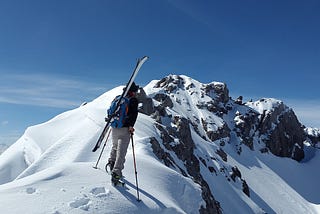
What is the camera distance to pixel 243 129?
504 feet

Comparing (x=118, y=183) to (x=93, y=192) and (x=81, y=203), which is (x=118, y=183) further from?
(x=81, y=203)

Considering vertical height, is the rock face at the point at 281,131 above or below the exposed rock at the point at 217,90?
below

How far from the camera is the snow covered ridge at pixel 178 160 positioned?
11.3m

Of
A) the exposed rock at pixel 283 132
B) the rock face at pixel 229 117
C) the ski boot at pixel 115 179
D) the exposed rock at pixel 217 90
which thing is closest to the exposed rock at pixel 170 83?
the rock face at pixel 229 117

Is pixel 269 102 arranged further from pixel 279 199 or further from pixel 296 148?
pixel 279 199

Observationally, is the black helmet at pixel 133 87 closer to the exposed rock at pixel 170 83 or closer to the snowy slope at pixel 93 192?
the snowy slope at pixel 93 192

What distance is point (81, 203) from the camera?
1038cm

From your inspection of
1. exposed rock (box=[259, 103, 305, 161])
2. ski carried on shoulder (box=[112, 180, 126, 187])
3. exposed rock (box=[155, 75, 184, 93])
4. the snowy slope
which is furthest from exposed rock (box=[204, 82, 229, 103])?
ski carried on shoulder (box=[112, 180, 126, 187])

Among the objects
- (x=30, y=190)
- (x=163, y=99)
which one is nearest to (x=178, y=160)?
(x=30, y=190)

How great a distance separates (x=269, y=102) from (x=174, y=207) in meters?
174

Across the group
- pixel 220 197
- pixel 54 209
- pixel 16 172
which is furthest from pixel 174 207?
pixel 220 197

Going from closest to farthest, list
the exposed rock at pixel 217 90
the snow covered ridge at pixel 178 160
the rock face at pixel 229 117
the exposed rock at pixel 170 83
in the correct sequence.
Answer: the snow covered ridge at pixel 178 160, the rock face at pixel 229 117, the exposed rock at pixel 170 83, the exposed rock at pixel 217 90

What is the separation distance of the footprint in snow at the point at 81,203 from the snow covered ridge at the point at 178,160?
30 millimetres

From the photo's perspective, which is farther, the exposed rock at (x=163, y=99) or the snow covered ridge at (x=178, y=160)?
the exposed rock at (x=163, y=99)
